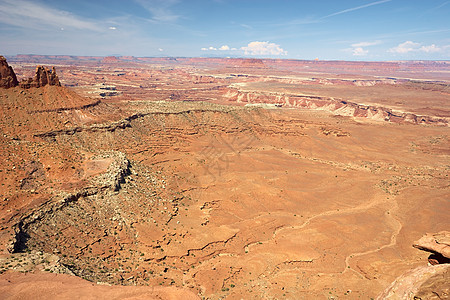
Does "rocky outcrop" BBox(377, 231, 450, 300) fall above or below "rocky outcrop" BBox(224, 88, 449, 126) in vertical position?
below

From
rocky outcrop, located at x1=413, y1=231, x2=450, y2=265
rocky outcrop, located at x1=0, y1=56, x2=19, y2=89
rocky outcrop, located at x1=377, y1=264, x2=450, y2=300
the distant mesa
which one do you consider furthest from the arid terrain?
rocky outcrop, located at x1=377, y1=264, x2=450, y2=300

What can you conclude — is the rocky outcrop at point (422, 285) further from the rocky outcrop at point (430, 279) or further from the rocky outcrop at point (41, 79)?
the rocky outcrop at point (41, 79)

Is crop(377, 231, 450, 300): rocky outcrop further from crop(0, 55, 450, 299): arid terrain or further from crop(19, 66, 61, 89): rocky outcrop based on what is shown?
crop(19, 66, 61, 89): rocky outcrop

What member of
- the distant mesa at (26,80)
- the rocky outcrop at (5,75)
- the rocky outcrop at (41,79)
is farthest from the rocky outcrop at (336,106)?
the rocky outcrop at (5,75)

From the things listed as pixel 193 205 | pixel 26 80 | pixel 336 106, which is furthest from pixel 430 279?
pixel 336 106

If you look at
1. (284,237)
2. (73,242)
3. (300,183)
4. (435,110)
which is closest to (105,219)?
(73,242)

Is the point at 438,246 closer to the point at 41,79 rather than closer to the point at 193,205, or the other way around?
the point at 193,205
